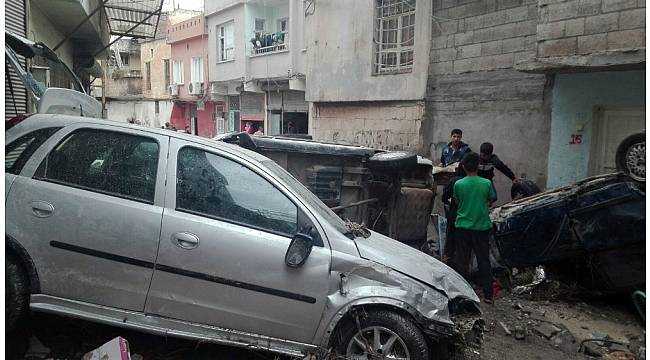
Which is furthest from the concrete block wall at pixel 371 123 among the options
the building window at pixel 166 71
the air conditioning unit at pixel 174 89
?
the building window at pixel 166 71

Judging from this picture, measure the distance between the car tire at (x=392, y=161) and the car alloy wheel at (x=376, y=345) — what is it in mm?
3108

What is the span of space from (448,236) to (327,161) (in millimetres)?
1775

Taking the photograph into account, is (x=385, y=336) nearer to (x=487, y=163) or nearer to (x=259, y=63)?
(x=487, y=163)

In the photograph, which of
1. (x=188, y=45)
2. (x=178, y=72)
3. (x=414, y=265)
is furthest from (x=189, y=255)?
(x=178, y=72)

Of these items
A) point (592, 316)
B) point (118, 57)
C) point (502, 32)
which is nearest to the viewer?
point (592, 316)

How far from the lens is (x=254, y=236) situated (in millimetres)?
3117

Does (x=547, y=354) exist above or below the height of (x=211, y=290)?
below

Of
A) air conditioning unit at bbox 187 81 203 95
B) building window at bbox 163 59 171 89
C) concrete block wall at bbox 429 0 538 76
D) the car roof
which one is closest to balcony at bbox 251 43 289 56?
air conditioning unit at bbox 187 81 203 95

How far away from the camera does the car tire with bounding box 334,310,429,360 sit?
124 inches

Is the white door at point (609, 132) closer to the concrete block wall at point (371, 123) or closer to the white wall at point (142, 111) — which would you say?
the concrete block wall at point (371, 123)

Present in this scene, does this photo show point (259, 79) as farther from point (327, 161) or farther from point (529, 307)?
point (529, 307)

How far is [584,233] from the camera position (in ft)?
16.7

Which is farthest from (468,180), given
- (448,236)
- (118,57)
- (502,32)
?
(118,57)

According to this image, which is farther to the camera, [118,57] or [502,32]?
[118,57]
